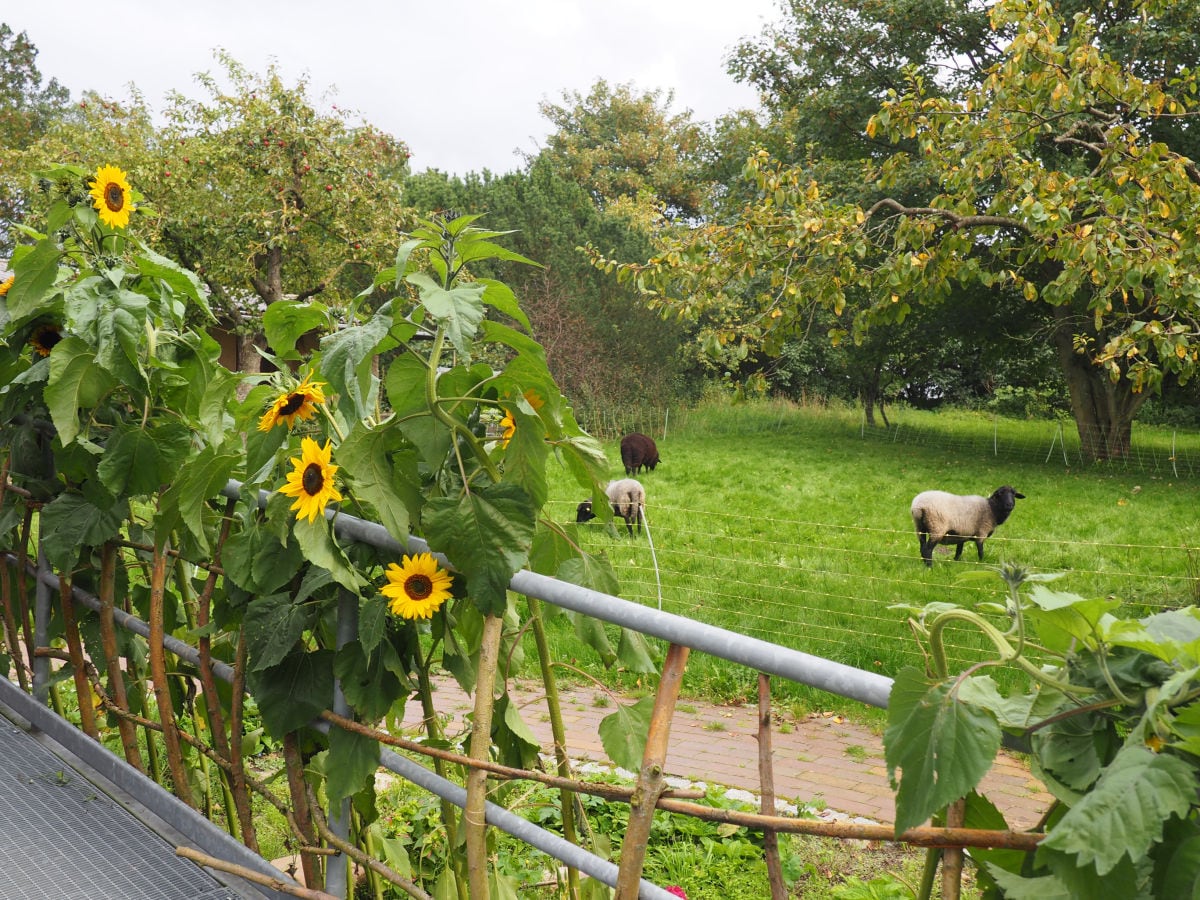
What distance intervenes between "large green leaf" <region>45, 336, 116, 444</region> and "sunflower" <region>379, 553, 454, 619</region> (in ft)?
2.36

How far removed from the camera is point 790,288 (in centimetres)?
530

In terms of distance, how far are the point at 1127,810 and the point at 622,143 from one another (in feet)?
125

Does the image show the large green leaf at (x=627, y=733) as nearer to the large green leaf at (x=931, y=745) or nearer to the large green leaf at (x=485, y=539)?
the large green leaf at (x=485, y=539)

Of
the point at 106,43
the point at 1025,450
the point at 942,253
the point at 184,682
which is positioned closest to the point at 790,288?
the point at 942,253

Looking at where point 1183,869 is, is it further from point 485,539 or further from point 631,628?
point 485,539

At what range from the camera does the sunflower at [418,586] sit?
3.85ft

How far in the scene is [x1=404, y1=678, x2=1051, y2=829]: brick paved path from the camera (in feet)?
12.2

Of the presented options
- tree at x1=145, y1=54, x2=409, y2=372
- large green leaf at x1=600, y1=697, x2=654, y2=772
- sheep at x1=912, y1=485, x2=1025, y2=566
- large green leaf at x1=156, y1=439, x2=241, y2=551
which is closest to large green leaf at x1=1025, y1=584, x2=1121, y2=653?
large green leaf at x1=600, y1=697, x2=654, y2=772

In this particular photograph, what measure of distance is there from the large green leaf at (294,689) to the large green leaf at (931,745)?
2.89ft

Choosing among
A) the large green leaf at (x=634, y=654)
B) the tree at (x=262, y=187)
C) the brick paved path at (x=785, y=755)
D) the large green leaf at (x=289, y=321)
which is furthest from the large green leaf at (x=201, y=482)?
the tree at (x=262, y=187)

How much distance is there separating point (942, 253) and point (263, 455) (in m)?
4.96

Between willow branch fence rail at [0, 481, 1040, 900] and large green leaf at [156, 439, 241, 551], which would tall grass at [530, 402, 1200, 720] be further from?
large green leaf at [156, 439, 241, 551]

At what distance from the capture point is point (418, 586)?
1.19 meters

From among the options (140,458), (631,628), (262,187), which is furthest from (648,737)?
(262,187)
